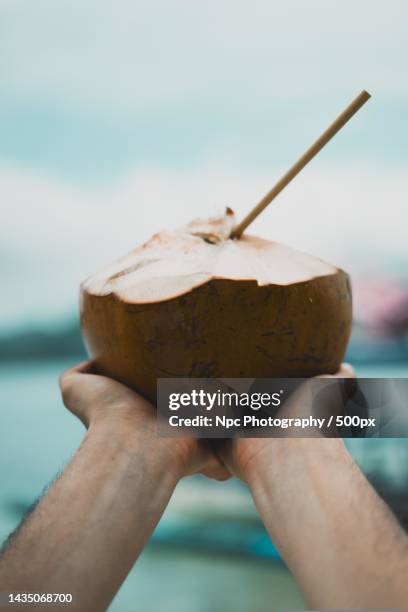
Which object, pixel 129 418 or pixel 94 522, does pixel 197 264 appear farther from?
pixel 94 522

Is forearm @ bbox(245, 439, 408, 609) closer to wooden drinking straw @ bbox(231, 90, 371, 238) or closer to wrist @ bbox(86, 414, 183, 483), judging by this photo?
wrist @ bbox(86, 414, 183, 483)

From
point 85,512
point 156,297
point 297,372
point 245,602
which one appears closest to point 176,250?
point 156,297

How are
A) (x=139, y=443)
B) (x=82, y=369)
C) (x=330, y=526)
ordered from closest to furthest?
(x=330, y=526)
(x=139, y=443)
(x=82, y=369)

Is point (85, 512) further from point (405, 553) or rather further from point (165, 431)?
point (405, 553)

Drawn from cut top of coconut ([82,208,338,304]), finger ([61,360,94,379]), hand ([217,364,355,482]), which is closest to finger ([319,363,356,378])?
hand ([217,364,355,482])

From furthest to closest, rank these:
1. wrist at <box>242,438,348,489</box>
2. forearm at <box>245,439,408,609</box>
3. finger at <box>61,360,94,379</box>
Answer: finger at <box>61,360,94,379</box> < wrist at <box>242,438,348,489</box> < forearm at <box>245,439,408,609</box>

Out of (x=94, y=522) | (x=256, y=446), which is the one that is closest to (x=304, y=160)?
(x=256, y=446)
